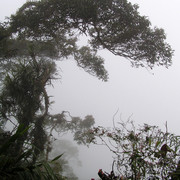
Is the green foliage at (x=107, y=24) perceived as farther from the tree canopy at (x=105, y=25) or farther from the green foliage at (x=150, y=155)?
the green foliage at (x=150, y=155)

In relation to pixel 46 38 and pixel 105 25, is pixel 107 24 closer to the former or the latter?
pixel 105 25

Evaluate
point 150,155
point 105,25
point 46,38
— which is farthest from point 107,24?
point 150,155

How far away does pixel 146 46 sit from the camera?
7.49 metres

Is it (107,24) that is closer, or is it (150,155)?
(150,155)

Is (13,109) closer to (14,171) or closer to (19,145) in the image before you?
(19,145)

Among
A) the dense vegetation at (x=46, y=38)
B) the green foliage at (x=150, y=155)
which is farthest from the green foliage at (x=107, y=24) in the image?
the green foliage at (x=150, y=155)

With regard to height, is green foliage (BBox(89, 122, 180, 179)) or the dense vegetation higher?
the dense vegetation

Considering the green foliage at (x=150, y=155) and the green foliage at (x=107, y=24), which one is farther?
the green foliage at (x=107, y=24)

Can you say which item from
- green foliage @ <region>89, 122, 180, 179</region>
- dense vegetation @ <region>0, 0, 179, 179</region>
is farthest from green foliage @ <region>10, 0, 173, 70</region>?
green foliage @ <region>89, 122, 180, 179</region>

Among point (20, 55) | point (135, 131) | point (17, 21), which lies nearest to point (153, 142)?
point (135, 131)

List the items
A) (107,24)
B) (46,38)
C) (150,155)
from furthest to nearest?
1. (46,38)
2. (107,24)
3. (150,155)

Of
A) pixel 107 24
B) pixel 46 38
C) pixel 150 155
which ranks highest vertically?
pixel 46 38

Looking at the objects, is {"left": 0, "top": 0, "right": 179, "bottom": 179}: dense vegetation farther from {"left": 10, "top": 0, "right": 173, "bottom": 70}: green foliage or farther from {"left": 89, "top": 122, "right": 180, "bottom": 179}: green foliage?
{"left": 89, "top": 122, "right": 180, "bottom": 179}: green foliage

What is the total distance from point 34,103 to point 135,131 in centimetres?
412
